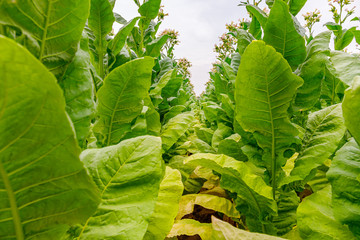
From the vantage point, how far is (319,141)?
3.12ft

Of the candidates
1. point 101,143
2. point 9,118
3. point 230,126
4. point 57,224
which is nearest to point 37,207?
point 57,224

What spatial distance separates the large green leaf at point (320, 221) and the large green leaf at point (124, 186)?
546mm

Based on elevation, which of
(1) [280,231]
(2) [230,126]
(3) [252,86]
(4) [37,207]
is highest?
(3) [252,86]

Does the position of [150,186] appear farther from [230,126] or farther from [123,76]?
[230,126]

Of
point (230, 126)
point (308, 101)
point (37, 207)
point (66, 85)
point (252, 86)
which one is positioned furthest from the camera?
point (230, 126)

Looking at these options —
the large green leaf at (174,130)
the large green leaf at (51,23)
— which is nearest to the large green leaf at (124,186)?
the large green leaf at (51,23)

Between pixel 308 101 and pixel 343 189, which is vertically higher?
pixel 308 101

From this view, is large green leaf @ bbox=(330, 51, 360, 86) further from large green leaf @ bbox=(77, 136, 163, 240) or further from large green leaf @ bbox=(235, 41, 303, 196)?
large green leaf @ bbox=(77, 136, 163, 240)

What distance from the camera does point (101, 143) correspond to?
1.11 meters

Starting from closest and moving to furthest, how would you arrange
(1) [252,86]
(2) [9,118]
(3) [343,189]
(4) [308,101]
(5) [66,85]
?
(2) [9,118]
(5) [66,85]
(3) [343,189]
(1) [252,86]
(4) [308,101]

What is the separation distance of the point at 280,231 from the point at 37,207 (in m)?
1.02

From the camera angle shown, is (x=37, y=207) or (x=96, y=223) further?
(x=96, y=223)

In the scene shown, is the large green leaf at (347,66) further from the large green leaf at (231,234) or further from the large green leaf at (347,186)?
the large green leaf at (231,234)

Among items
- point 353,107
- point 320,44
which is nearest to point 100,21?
point 320,44
